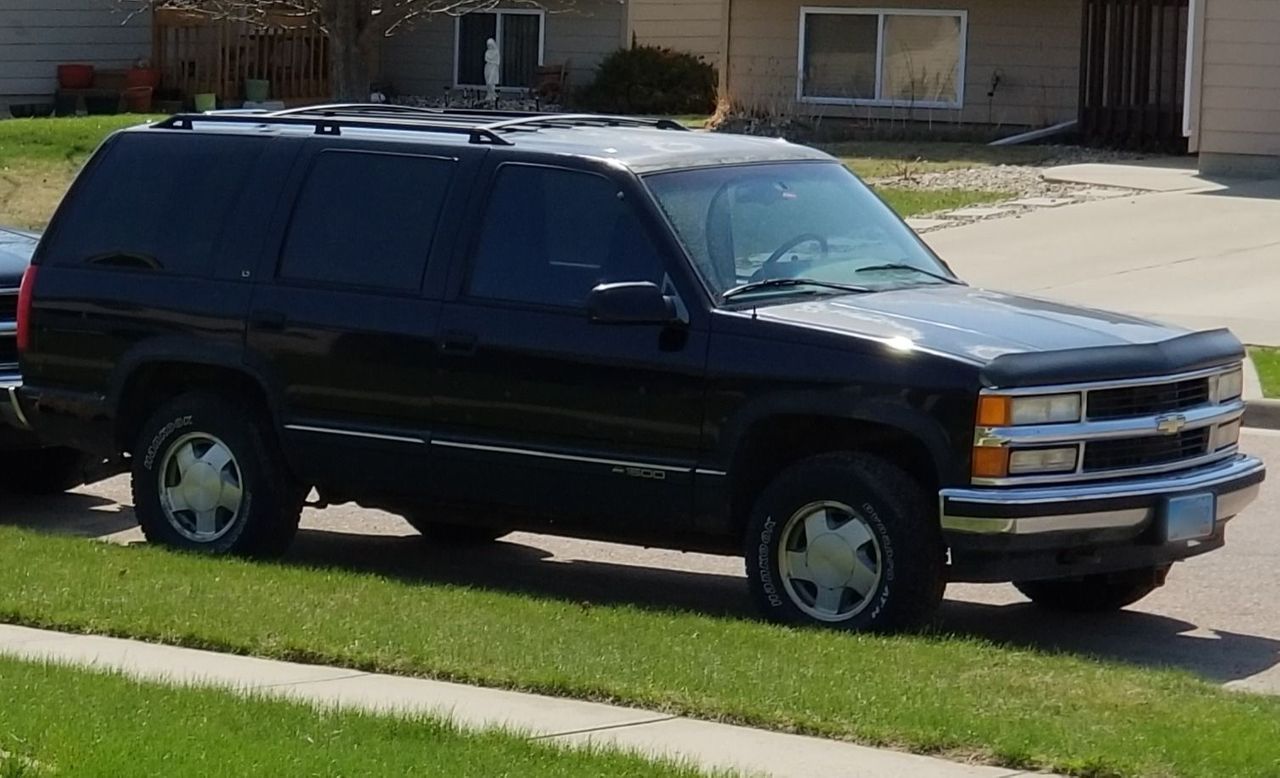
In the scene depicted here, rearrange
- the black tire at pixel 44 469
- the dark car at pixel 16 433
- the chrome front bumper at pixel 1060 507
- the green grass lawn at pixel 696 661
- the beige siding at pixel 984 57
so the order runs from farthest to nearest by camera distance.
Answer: the beige siding at pixel 984 57 < the black tire at pixel 44 469 < the dark car at pixel 16 433 < the chrome front bumper at pixel 1060 507 < the green grass lawn at pixel 696 661

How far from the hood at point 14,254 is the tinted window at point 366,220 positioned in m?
2.26

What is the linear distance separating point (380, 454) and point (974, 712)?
324 cm

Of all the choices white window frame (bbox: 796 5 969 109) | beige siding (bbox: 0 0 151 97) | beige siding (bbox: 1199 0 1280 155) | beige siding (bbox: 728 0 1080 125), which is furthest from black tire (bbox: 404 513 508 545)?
beige siding (bbox: 0 0 151 97)

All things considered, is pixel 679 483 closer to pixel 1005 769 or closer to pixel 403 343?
pixel 403 343

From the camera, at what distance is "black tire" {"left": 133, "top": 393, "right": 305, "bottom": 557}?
9312 mm

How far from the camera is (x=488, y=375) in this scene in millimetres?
8680

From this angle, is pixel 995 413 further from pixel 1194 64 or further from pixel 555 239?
pixel 1194 64

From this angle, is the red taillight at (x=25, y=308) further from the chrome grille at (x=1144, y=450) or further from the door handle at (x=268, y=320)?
the chrome grille at (x=1144, y=450)

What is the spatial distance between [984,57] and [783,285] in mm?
24000

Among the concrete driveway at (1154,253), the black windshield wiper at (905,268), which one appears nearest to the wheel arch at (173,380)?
the black windshield wiper at (905,268)

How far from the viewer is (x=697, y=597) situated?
359 inches

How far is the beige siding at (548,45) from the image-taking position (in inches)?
1479

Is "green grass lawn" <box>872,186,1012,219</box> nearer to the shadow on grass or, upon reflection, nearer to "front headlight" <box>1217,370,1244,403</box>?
the shadow on grass

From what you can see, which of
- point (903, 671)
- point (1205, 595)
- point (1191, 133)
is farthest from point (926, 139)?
point (903, 671)
